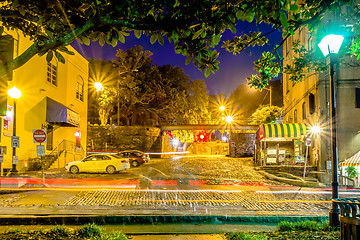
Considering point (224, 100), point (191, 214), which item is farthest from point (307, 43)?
point (224, 100)

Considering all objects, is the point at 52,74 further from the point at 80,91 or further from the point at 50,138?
the point at 80,91

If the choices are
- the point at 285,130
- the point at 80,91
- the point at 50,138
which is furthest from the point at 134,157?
the point at 285,130

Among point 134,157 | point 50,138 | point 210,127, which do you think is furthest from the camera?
point 210,127

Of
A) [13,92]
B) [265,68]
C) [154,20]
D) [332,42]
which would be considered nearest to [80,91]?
[13,92]

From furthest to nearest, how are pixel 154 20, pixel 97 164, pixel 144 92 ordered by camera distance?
pixel 144 92, pixel 97 164, pixel 154 20

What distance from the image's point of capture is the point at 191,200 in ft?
42.3

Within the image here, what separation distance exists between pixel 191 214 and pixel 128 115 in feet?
129

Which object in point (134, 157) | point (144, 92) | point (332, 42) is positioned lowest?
point (134, 157)

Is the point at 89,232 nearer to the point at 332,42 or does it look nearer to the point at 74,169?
the point at 332,42

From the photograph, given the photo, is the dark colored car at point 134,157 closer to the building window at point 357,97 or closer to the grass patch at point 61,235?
the building window at point 357,97

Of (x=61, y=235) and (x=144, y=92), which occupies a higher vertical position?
(x=144, y=92)

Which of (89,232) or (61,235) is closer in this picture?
(61,235)

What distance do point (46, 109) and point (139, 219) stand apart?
17.2 m

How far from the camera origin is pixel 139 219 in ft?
30.7
